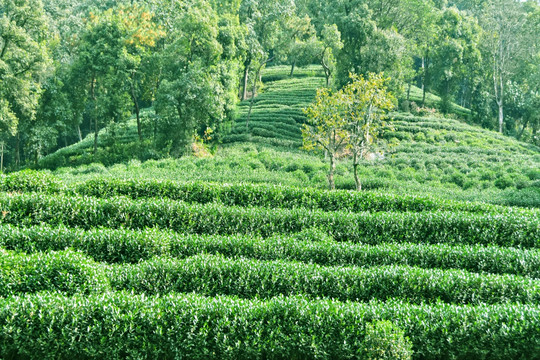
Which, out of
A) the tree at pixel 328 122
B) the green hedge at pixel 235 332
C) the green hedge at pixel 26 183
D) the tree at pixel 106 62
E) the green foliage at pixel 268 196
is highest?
the tree at pixel 106 62

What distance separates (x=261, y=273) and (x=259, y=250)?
2.45m

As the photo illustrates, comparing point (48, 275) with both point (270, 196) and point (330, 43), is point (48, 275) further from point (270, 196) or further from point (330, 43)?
point (330, 43)

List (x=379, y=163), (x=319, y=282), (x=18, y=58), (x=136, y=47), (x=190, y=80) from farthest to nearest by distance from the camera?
(x=136, y=47) < (x=379, y=163) < (x=190, y=80) < (x=18, y=58) < (x=319, y=282)

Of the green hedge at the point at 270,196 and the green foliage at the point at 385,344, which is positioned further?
the green hedge at the point at 270,196

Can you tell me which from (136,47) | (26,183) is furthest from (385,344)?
(136,47)

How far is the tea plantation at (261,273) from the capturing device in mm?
10258

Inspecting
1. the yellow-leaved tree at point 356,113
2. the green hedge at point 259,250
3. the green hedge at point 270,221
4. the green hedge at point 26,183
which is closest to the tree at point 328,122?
the yellow-leaved tree at point 356,113

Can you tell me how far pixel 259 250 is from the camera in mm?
15648

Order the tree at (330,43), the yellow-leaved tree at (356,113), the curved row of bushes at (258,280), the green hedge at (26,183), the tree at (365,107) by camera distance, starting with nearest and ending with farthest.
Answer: the curved row of bushes at (258,280), the green hedge at (26,183), the tree at (365,107), the yellow-leaved tree at (356,113), the tree at (330,43)

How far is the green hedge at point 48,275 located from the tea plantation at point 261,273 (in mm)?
41

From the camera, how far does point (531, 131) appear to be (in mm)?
64750

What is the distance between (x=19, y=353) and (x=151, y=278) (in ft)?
13.2

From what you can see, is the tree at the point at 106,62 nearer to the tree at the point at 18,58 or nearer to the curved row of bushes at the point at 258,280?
the tree at the point at 18,58

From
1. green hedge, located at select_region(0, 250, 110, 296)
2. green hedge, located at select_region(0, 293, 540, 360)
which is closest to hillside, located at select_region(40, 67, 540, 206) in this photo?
green hedge, located at select_region(0, 250, 110, 296)
